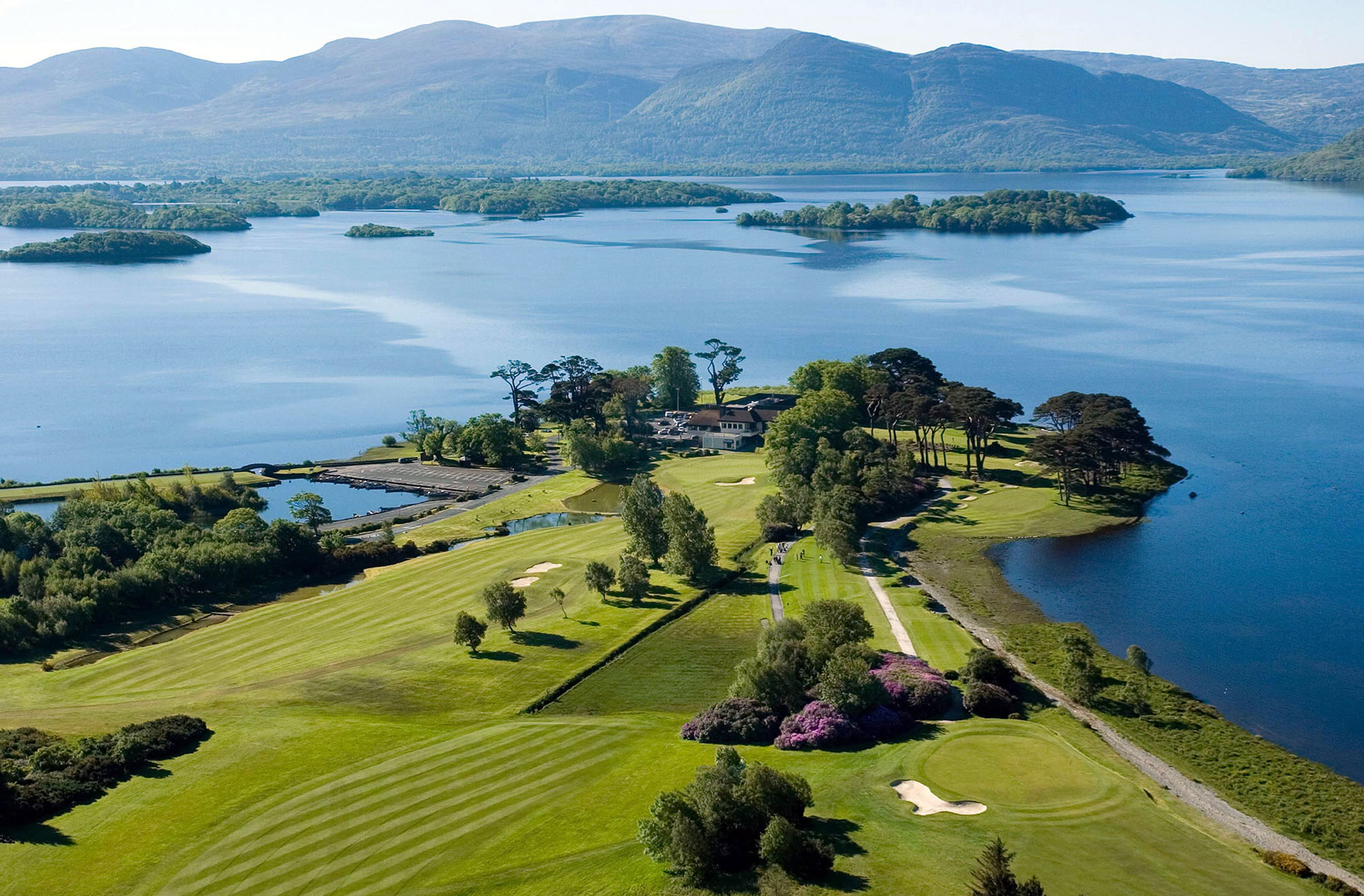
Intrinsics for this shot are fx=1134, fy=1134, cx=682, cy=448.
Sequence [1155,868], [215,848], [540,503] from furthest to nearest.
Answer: [540,503] → [215,848] → [1155,868]

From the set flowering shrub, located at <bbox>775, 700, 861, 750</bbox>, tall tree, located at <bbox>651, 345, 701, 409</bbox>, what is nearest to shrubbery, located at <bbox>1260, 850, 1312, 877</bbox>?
flowering shrub, located at <bbox>775, 700, 861, 750</bbox>

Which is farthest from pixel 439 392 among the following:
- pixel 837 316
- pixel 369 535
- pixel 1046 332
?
pixel 1046 332

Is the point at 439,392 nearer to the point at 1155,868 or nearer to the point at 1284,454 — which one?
the point at 1284,454

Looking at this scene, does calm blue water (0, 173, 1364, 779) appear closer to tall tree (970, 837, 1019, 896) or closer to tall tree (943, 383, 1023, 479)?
tall tree (943, 383, 1023, 479)

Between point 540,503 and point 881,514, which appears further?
point 540,503

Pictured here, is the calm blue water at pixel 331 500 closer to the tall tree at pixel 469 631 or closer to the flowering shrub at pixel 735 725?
the tall tree at pixel 469 631

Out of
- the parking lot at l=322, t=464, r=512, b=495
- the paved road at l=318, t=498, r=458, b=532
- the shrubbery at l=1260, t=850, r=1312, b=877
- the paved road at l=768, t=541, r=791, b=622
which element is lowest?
the shrubbery at l=1260, t=850, r=1312, b=877

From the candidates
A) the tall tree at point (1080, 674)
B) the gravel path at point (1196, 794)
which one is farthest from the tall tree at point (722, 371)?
the gravel path at point (1196, 794)
